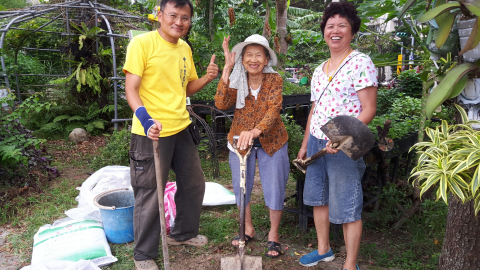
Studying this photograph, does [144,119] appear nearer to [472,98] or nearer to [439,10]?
[439,10]

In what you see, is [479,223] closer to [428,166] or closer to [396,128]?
[428,166]

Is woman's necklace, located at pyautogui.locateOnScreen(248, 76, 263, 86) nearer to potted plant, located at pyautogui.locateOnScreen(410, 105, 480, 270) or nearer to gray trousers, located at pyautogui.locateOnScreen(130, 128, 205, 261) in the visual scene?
gray trousers, located at pyautogui.locateOnScreen(130, 128, 205, 261)

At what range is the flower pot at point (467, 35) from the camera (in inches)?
69.7

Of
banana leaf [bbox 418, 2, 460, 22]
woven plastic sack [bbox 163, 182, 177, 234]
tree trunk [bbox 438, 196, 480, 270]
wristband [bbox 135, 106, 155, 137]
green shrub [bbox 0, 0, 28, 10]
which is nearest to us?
banana leaf [bbox 418, 2, 460, 22]

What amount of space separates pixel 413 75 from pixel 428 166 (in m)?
5.79

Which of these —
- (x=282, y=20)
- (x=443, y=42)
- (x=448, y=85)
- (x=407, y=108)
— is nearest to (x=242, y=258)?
(x=448, y=85)

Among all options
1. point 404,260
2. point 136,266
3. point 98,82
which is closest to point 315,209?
point 404,260

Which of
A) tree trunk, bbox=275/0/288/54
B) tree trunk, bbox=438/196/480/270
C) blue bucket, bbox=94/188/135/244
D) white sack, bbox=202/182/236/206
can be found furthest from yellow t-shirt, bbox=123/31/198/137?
tree trunk, bbox=275/0/288/54

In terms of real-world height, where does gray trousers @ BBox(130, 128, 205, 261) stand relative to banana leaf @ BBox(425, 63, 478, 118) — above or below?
below

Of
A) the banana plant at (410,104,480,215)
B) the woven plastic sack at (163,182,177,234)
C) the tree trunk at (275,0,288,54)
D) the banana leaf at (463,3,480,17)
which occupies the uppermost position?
the tree trunk at (275,0,288,54)

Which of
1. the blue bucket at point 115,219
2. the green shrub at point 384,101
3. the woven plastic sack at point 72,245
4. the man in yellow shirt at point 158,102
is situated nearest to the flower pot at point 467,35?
the man in yellow shirt at point 158,102

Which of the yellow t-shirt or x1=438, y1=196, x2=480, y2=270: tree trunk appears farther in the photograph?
the yellow t-shirt

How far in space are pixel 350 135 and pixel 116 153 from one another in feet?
14.0

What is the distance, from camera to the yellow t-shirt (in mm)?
2529
